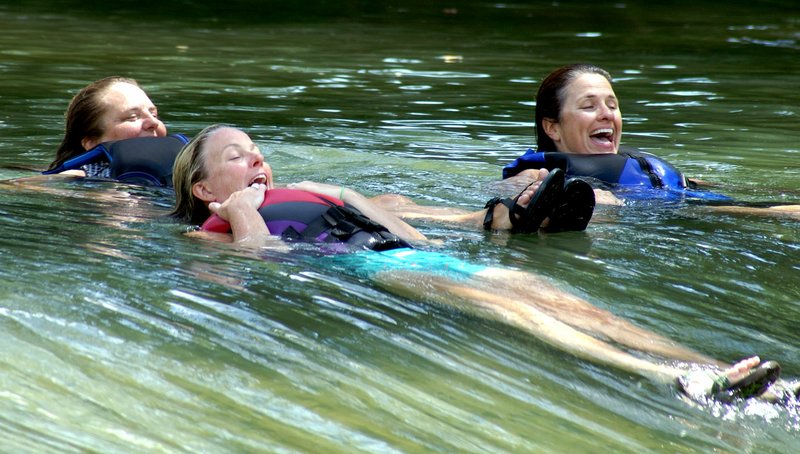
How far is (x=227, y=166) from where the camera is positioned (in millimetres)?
5297

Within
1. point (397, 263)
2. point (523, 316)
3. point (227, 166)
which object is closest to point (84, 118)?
point (227, 166)

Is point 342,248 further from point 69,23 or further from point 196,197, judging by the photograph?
point 69,23

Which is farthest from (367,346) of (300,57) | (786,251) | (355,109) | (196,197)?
(300,57)

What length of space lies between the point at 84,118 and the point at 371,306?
3659 millimetres

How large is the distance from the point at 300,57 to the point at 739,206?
9.01m

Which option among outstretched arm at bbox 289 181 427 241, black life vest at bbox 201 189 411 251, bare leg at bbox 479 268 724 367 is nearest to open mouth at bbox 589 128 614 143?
outstretched arm at bbox 289 181 427 241

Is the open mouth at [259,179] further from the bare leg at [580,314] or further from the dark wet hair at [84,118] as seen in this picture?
the dark wet hair at [84,118]

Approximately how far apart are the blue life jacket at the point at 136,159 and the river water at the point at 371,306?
16 cm

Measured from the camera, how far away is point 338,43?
16.3 meters

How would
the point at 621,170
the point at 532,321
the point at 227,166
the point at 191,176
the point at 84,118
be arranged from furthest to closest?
the point at 84,118
the point at 621,170
the point at 191,176
the point at 227,166
the point at 532,321

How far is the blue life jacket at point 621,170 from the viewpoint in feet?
22.1

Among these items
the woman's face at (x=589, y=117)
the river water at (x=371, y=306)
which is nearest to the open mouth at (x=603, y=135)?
the woman's face at (x=589, y=117)

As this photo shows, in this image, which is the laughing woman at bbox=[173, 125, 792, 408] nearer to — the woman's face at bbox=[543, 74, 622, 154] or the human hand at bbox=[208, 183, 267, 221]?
the human hand at bbox=[208, 183, 267, 221]

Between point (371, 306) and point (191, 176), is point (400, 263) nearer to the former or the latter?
point (371, 306)
